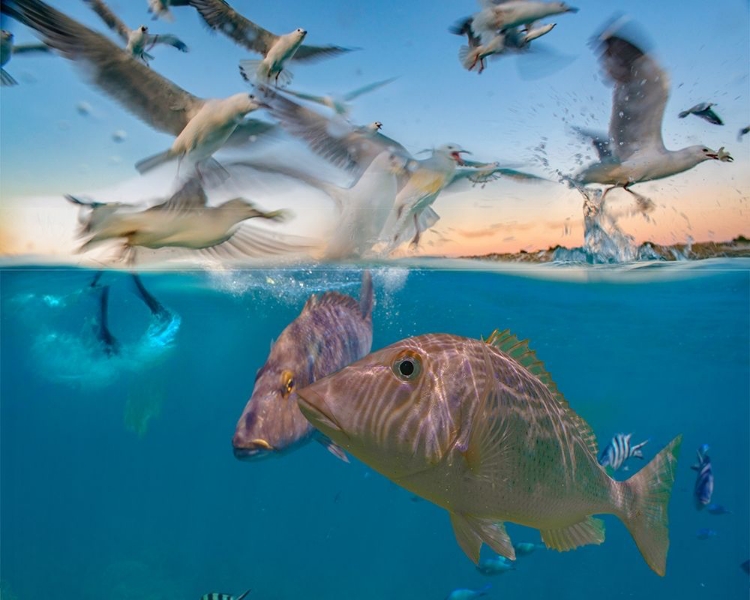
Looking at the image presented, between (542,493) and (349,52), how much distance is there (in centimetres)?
413

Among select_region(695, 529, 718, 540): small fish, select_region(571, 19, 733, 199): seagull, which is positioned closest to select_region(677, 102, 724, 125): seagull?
select_region(571, 19, 733, 199): seagull

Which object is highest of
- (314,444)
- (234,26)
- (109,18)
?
(234,26)

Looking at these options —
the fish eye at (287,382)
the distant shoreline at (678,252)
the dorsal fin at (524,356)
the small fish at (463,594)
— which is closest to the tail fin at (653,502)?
the dorsal fin at (524,356)

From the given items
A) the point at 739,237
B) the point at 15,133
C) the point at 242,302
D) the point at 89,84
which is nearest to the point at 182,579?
the point at 242,302

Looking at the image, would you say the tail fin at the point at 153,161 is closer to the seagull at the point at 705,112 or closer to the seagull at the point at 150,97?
the seagull at the point at 150,97

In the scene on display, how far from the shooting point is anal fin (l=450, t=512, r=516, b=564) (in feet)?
5.83

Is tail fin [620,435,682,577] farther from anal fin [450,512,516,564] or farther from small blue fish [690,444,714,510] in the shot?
small blue fish [690,444,714,510]

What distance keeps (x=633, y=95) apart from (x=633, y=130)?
1.36 ft

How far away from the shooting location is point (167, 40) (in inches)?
167

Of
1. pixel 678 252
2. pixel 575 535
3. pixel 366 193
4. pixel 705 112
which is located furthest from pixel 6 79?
pixel 678 252

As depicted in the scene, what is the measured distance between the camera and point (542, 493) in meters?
1.94

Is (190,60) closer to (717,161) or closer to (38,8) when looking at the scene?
(38,8)

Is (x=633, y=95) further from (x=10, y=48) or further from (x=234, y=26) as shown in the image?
(x=10, y=48)

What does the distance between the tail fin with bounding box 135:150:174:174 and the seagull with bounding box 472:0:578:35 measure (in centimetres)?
308
